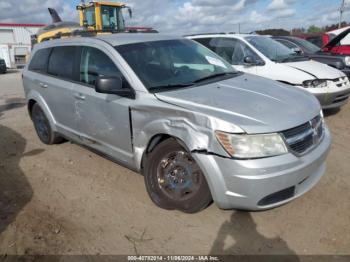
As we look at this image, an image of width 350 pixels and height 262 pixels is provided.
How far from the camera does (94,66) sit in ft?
14.6

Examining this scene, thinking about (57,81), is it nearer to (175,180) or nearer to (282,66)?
(175,180)

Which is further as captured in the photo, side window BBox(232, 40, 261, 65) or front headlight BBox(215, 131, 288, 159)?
side window BBox(232, 40, 261, 65)

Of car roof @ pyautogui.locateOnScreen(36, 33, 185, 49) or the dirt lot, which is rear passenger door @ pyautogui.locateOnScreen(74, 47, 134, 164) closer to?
car roof @ pyautogui.locateOnScreen(36, 33, 185, 49)

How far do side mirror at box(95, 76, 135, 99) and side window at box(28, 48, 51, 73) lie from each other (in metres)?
2.27

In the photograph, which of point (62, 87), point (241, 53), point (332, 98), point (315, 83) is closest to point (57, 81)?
point (62, 87)

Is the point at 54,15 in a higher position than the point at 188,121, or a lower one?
higher

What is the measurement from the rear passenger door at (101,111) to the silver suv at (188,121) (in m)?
0.01

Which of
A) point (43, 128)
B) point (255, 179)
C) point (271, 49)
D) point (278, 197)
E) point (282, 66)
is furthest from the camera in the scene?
point (271, 49)

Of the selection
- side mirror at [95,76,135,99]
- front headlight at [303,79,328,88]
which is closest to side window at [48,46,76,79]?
side mirror at [95,76,135,99]

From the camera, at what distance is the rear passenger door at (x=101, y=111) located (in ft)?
13.1

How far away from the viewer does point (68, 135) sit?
16.8 ft

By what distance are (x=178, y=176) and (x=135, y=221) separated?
2.09 feet

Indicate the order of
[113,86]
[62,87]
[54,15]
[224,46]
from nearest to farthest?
[113,86] < [62,87] < [224,46] < [54,15]

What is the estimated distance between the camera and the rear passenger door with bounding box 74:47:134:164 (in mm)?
4008
